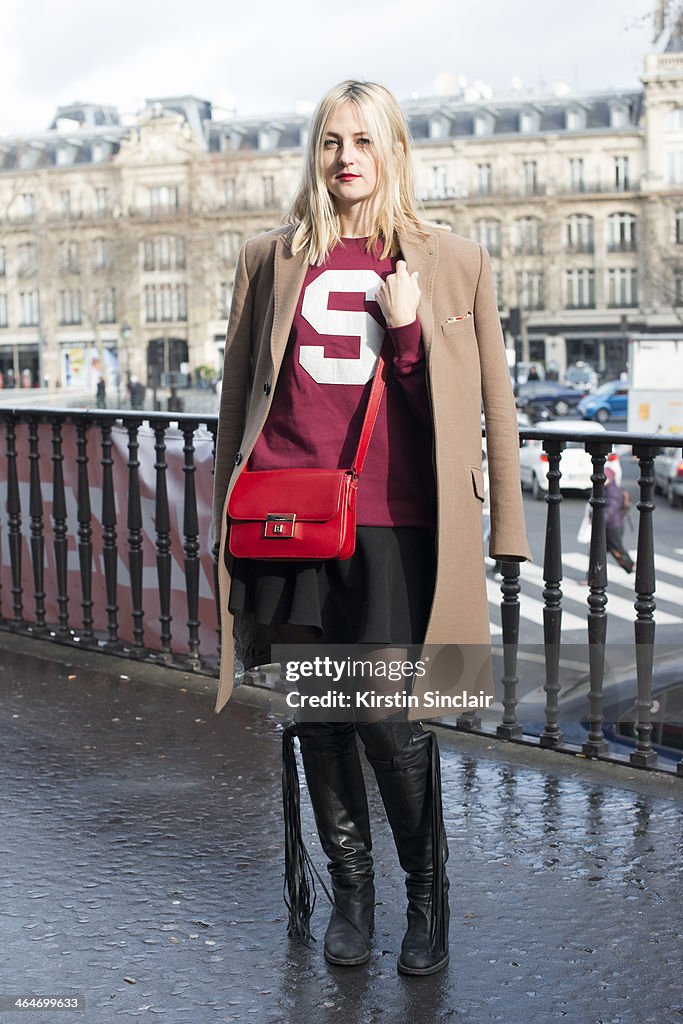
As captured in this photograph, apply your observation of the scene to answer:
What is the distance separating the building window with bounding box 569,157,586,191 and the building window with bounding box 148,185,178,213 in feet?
75.7

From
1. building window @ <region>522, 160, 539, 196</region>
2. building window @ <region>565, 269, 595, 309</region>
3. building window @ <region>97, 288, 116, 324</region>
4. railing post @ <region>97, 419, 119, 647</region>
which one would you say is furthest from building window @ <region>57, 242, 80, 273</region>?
railing post @ <region>97, 419, 119, 647</region>

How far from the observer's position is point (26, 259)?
8438cm

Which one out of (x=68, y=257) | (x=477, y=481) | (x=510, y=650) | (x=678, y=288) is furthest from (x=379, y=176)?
(x=68, y=257)

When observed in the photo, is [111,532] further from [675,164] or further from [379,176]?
[675,164]

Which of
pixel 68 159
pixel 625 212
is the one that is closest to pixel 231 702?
pixel 625 212

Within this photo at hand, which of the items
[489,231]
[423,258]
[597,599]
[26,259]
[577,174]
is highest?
[577,174]

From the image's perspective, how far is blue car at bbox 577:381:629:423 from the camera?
4994 centimetres

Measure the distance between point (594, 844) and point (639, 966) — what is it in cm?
78

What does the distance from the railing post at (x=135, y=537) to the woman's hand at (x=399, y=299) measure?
329cm

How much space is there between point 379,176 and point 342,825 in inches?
56.9

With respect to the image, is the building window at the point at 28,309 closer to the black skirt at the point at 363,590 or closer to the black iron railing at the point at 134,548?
the black iron railing at the point at 134,548

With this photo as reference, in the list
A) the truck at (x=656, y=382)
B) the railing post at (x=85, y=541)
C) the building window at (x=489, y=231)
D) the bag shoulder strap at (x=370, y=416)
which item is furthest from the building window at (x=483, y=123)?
the bag shoulder strap at (x=370, y=416)

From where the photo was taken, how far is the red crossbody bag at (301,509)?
2.76 m

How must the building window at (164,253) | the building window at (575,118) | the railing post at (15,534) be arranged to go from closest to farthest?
the railing post at (15,534)
the building window at (575,118)
the building window at (164,253)
